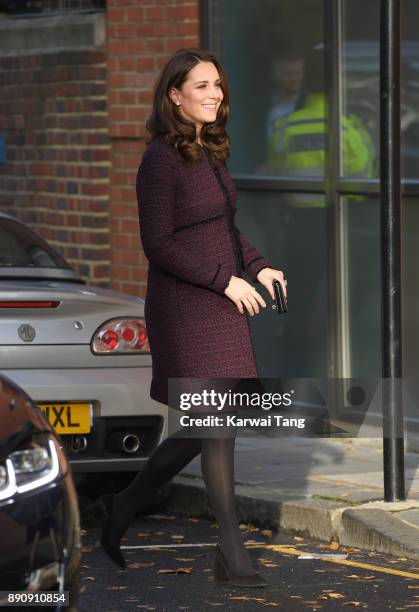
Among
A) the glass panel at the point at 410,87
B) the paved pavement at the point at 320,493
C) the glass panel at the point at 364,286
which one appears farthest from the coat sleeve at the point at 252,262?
the glass panel at the point at 364,286

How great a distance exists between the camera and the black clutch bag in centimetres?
627

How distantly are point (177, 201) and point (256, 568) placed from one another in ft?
5.15

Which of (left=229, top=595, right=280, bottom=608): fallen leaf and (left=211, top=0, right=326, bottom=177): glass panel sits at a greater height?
(left=211, top=0, right=326, bottom=177): glass panel

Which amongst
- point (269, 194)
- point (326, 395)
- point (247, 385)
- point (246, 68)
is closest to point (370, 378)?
point (326, 395)

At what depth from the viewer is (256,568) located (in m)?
6.85

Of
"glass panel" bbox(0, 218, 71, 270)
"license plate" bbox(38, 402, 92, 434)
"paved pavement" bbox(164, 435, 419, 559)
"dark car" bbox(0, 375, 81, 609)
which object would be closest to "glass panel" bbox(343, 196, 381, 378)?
"paved pavement" bbox(164, 435, 419, 559)

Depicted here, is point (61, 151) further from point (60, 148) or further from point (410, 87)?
point (410, 87)

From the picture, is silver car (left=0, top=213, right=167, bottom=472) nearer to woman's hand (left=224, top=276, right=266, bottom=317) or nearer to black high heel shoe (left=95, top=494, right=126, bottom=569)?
black high heel shoe (left=95, top=494, right=126, bottom=569)

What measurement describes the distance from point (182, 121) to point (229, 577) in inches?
66.2

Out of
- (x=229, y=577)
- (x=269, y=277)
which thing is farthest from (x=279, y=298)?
(x=229, y=577)

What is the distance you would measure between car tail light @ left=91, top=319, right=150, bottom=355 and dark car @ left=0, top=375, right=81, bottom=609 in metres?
2.67

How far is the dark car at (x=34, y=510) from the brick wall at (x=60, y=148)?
24.1 ft

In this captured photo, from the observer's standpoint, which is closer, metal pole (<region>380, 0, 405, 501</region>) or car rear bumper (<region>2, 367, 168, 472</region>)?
car rear bumper (<region>2, 367, 168, 472</region>)

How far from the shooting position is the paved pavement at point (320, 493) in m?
7.21
